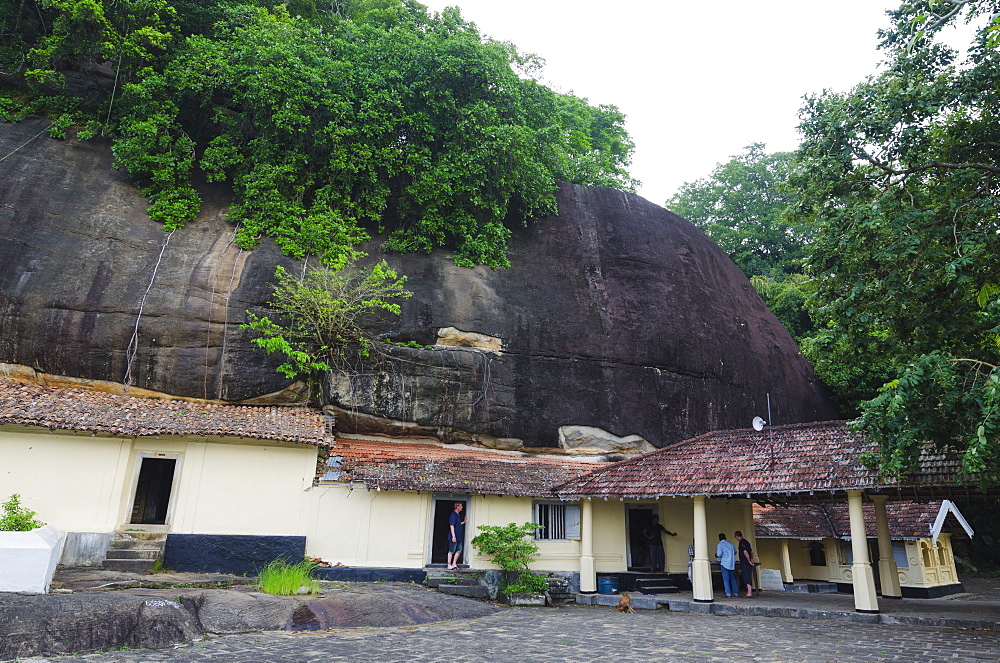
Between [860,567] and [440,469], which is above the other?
[440,469]

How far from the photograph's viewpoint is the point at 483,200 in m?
19.7

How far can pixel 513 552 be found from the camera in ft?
46.1

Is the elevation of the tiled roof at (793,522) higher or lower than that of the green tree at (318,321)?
lower

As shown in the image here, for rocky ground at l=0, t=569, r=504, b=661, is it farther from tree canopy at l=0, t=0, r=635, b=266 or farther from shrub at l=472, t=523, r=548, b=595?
tree canopy at l=0, t=0, r=635, b=266

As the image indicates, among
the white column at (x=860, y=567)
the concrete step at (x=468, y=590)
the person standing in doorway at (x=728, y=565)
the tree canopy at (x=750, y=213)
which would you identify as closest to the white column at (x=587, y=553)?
the concrete step at (x=468, y=590)

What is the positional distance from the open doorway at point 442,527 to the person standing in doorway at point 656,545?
4.69m

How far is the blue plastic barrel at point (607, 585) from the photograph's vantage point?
14.6m

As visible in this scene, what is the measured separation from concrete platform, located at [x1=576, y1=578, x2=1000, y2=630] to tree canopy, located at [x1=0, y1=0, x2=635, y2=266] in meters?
10.7

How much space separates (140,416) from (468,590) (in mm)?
7904

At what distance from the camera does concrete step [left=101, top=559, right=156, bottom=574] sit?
39.4ft

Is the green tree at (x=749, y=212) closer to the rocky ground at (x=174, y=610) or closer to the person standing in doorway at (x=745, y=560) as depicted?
the person standing in doorway at (x=745, y=560)

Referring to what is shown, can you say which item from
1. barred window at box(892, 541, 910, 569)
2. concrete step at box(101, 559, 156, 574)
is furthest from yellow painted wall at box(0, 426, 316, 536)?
barred window at box(892, 541, 910, 569)

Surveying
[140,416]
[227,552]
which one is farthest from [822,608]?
[140,416]

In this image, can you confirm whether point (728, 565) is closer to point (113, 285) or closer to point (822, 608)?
point (822, 608)
